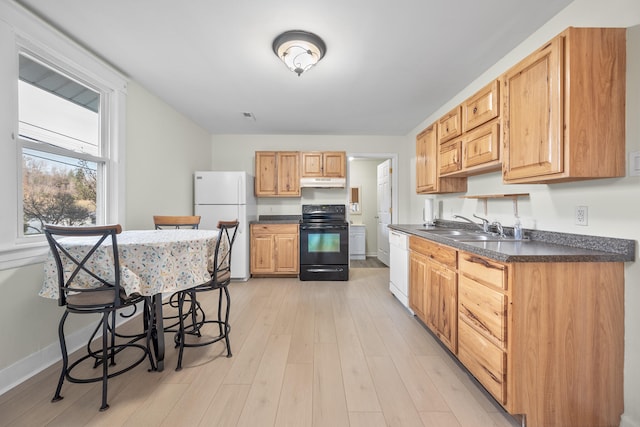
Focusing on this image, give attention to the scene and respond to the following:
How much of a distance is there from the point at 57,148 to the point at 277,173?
272 centimetres

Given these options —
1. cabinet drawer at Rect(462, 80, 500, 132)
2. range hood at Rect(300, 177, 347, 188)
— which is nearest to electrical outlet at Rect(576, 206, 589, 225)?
cabinet drawer at Rect(462, 80, 500, 132)

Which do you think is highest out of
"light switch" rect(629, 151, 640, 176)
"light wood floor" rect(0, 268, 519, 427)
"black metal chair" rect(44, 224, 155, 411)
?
"light switch" rect(629, 151, 640, 176)

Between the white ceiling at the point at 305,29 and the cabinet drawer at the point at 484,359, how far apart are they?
209 cm

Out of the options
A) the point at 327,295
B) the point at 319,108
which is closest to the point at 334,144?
the point at 319,108

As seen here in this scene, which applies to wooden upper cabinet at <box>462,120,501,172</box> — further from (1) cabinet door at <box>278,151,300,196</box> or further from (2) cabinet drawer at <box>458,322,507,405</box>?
(1) cabinet door at <box>278,151,300,196</box>

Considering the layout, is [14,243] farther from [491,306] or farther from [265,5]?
[491,306]

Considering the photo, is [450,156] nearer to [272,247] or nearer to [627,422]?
[627,422]

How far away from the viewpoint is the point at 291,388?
1.63m

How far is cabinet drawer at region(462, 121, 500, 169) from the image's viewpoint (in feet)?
6.36

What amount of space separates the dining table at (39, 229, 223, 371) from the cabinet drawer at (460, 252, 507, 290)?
1.76m

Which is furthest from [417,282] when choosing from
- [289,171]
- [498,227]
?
[289,171]

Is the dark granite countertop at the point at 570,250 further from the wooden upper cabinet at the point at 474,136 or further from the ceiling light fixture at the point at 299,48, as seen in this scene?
the ceiling light fixture at the point at 299,48

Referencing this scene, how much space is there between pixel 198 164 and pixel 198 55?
2.22 meters

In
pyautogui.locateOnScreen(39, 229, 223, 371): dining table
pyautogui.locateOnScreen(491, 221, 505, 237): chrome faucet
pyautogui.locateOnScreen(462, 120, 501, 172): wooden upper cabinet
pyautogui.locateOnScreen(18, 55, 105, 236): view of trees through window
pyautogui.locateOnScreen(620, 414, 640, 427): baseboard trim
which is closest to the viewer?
pyautogui.locateOnScreen(620, 414, 640, 427): baseboard trim
